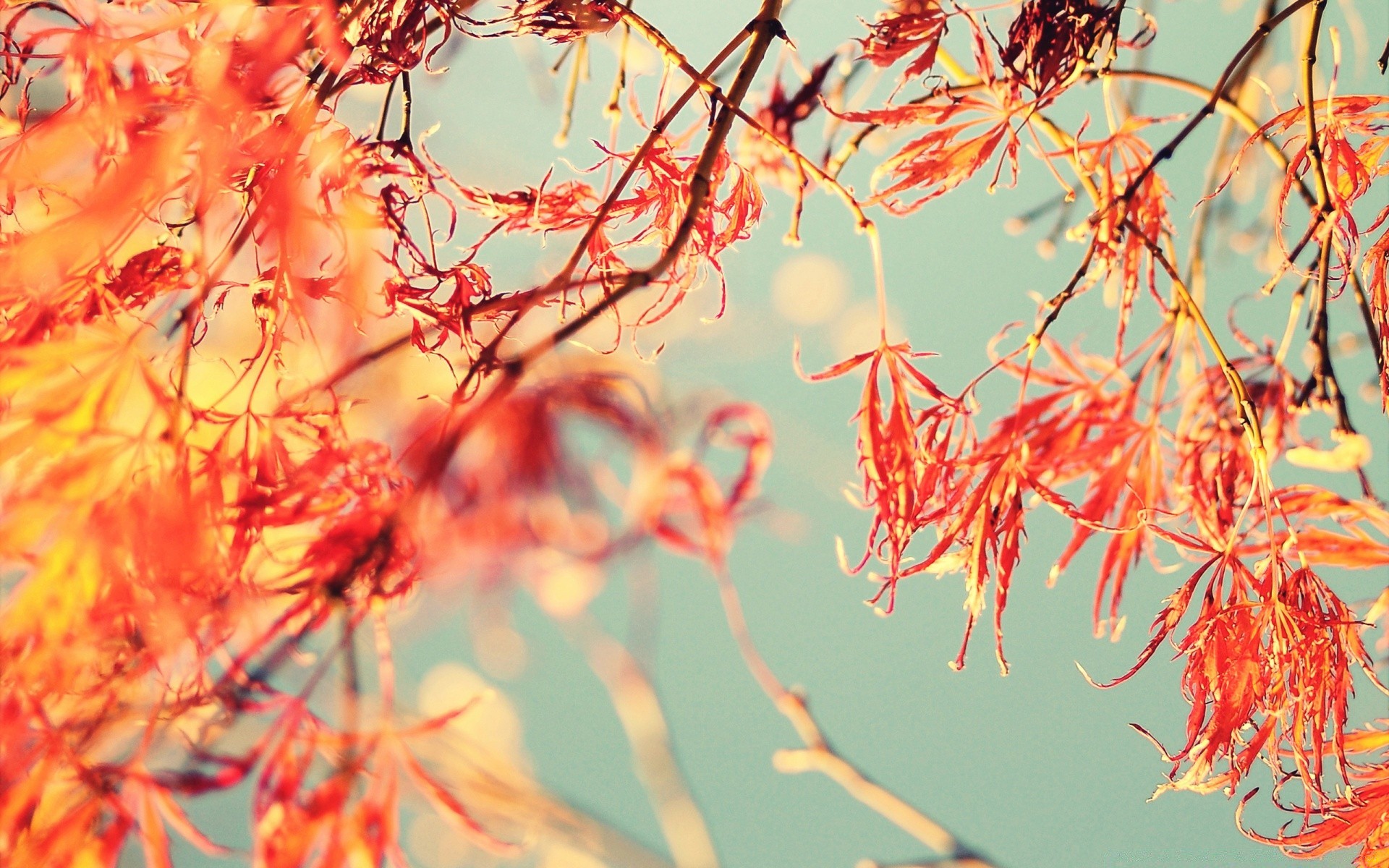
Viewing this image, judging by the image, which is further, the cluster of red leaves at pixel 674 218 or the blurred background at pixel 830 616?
the blurred background at pixel 830 616

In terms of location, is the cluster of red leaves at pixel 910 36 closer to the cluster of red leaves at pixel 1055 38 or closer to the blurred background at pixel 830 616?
the cluster of red leaves at pixel 1055 38

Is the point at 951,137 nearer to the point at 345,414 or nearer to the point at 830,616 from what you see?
the point at 345,414

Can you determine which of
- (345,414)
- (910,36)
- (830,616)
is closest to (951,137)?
(910,36)

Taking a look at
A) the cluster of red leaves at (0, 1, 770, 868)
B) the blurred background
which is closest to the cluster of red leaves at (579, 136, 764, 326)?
the cluster of red leaves at (0, 1, 770, 868)

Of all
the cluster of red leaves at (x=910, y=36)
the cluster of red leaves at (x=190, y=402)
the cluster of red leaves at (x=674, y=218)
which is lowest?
the cluster of red leaves at (x=190, y=402)

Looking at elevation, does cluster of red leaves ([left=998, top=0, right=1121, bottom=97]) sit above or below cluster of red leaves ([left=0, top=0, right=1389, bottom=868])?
above

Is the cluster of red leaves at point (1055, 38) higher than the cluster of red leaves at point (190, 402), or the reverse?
the cluster of red leaves at point (1055, 38)

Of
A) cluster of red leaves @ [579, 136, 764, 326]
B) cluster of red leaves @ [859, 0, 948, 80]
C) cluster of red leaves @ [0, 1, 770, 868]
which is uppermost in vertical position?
cluster of red leaves @ [859, 0, 948, 80]

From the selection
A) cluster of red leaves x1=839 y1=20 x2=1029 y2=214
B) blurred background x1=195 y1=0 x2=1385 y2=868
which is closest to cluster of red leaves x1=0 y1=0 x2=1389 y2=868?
cluster of red leaves x1=839 y1=20 x2=1029 y2=214

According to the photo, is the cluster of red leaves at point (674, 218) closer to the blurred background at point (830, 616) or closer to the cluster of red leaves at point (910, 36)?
the cluster of red leaves at point (910, 36)

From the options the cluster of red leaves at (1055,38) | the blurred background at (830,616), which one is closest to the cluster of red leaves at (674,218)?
the cluster of red leaves at (1055,38)

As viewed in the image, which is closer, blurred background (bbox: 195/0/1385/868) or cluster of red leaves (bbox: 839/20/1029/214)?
cluster of red leaves (bbox: 839/20/1029/214)

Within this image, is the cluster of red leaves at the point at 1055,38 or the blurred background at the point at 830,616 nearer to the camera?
the cluster of red leaves at the point at 1055,38

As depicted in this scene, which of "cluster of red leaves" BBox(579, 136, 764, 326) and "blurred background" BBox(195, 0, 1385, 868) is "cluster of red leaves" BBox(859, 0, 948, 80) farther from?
"blurred background" BBox(195, 0, 1385, 868)
